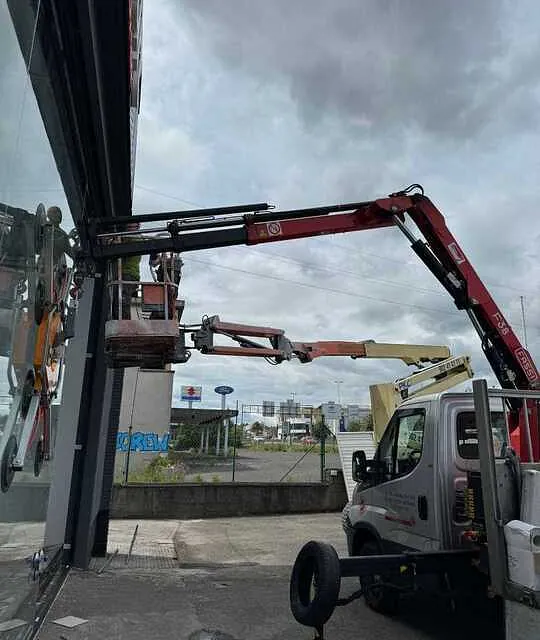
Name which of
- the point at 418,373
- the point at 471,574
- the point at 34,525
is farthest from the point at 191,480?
the point at 471,574

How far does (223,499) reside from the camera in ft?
47.8

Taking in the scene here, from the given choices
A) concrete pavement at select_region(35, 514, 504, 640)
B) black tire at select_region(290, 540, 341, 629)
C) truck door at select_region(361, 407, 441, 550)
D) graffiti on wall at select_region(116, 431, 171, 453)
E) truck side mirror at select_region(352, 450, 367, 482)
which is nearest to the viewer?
black tire at select_region(290, 540, 341, 629)

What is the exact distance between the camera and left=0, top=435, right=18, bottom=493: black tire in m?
3.34

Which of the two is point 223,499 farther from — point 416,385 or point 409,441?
point 409,441

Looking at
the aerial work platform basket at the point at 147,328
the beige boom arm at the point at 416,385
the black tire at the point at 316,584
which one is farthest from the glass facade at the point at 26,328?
the beige boom arm at the point at 416,385

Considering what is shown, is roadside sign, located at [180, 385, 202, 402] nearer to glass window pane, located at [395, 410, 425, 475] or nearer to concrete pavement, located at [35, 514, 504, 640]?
concrete pavement, located at [35, 514, 504, 640]

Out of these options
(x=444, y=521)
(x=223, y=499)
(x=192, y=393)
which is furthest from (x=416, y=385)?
(x=192, y=393)

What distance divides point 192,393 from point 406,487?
33412mm

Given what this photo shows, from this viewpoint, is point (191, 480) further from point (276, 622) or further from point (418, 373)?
point (276, 622)

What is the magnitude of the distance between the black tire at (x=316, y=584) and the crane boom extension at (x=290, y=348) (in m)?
4.22

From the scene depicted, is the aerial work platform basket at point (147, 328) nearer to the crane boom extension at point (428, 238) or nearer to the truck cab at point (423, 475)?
the crane boom extension at point (428, 238)

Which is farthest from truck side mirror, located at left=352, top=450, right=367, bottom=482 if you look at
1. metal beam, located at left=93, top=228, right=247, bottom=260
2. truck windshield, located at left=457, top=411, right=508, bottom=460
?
metal beam, located at left=93, top=228, right=247, bottom=260

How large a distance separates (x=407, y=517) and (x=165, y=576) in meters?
4.06

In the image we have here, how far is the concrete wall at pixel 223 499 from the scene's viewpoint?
1360cm
